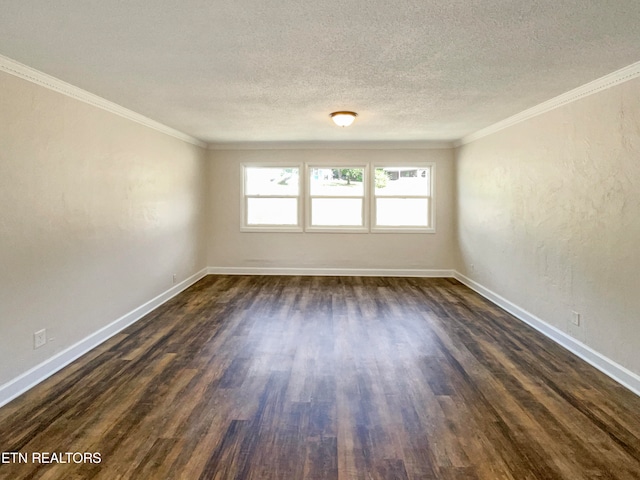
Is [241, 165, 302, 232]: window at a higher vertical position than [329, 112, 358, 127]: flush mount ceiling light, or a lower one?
lower

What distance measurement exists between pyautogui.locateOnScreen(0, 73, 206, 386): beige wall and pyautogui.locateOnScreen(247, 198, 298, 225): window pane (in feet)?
6.87

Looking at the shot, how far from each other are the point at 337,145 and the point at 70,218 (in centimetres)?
449

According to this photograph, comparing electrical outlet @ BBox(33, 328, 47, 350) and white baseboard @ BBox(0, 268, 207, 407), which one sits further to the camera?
electrical outlet @ BBox(33, 328, 47, 350)

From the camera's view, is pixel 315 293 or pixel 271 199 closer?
pixel 315 293

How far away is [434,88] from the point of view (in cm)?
321

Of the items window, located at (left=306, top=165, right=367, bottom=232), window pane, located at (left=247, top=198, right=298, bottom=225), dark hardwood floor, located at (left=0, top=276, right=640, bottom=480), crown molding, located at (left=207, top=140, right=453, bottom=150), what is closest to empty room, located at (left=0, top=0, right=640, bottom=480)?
dark hardwood floor, located at (left=0, top=276, right=640, bottom=480)

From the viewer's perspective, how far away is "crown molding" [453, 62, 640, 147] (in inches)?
107

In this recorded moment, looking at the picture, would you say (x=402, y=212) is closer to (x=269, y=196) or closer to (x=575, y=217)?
(x=269, y=196)

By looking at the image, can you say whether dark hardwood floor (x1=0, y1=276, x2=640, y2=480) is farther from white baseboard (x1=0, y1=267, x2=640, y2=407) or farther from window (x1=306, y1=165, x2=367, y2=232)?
window (x1=306, y1=165, x2=367, y2=232)

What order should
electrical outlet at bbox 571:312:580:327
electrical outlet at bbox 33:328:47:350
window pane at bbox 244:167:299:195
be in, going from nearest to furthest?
electrical outlet at bbox 33:328:47:350 < electrical outlet at bbox 571:312:580:327 < window pane at bbox 244:167:299:195

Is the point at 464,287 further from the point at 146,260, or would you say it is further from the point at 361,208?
the point at 146,260

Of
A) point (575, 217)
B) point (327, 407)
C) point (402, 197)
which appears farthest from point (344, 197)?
point (327, 407)

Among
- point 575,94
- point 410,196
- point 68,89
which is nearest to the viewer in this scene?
point 68,89

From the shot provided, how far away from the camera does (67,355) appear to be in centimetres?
310
